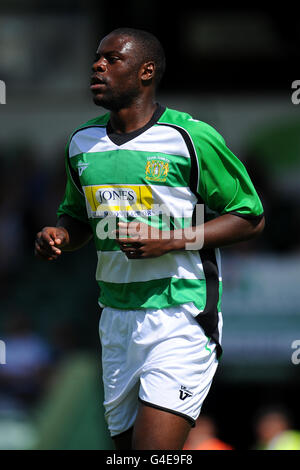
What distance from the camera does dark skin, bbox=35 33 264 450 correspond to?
13.1 feet

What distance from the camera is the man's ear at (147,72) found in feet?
14.0

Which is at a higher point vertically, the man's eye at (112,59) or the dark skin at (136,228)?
the man's eye at (112,59)

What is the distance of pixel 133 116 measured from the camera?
14.3 ft

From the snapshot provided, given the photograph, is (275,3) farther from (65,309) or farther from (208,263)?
(208,263)

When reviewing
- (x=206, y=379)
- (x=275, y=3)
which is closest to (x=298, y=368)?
(x=275, y=3)

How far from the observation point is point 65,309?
11.3 m

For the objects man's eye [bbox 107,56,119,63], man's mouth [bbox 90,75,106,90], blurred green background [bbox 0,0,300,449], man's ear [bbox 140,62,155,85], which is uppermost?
man's eye [bbox 107,56,119,63]

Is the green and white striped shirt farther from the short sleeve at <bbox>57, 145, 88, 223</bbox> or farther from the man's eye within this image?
the man's eye

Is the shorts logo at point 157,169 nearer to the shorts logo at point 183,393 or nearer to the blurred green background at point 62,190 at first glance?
the shorts logo at point 183,393

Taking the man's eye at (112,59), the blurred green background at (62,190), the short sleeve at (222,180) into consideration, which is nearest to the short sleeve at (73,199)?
the man's eye at (112,59)

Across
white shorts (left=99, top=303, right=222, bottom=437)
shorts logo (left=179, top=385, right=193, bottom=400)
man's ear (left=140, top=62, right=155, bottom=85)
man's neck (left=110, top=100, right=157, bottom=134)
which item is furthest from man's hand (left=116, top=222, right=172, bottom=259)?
man's ear (left=140, top=62, right=155, bottom=85)

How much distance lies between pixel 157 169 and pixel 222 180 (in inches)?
13.0

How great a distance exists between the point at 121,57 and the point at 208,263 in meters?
1.14

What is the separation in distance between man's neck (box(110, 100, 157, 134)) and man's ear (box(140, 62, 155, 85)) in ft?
0.39
